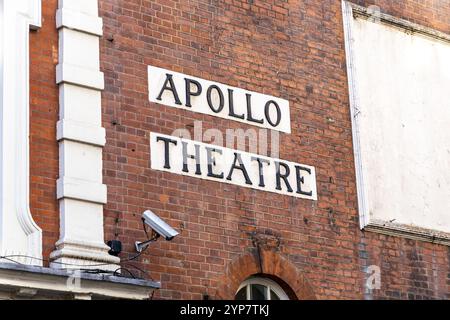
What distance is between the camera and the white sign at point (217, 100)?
1420cm

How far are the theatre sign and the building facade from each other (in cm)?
2

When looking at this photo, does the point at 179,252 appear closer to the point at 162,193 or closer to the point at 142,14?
the point at 162,193

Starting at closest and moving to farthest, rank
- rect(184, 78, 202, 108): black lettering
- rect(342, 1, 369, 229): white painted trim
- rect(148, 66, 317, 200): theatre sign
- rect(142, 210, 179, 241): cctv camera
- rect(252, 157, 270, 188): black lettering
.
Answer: rect(142, 210, 179, 241): cctv camera → rect(148, 66, 317, 200): theatre sign → rect(184, 78, 202, 108): black lettering → rect(252, 157, 270, 188): black lettering → rect(342, 1, 369, 229): white painted trim

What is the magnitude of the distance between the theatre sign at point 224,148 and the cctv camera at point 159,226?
80cm

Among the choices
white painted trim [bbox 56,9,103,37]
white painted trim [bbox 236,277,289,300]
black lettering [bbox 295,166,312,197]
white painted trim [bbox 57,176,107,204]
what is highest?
white painted trim [bbox 56,9,103,37]

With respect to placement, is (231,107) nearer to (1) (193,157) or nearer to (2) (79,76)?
(1) (193,157)

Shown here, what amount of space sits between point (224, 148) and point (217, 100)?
2.04 ft

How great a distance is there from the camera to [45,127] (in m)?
12.9

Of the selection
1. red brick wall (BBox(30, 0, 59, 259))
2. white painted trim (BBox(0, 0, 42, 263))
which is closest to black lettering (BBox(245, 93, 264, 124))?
red brick wall (BBox(30, 0, 59, 259))

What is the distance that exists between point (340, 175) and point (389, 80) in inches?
71.2

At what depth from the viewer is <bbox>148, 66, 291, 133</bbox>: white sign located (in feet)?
46.6

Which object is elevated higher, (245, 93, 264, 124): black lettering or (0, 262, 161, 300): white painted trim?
(245, 93, 264, 124): black lettering

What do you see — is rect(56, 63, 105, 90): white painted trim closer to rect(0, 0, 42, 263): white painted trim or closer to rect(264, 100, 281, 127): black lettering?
rect(0, 0, 42, 263): white painted trim
